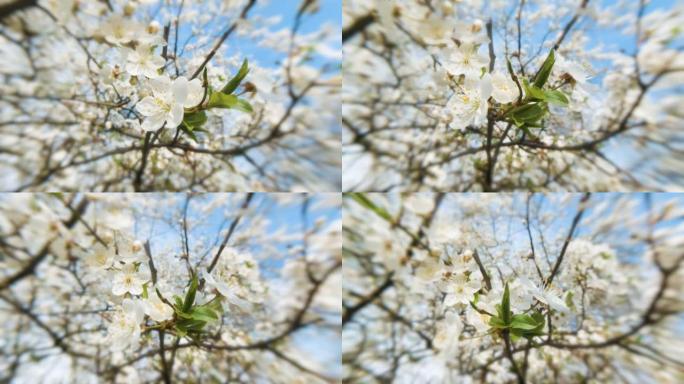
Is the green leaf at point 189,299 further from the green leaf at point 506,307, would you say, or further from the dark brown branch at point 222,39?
the green leaf at point 506,307

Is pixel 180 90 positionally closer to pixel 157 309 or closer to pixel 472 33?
pixel 157 309

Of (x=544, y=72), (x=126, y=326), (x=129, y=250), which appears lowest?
(x=126, y=326)

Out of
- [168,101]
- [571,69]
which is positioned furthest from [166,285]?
[571,69]

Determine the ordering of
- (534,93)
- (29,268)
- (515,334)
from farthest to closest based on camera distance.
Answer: (29,268)
(515,334)
(534,93)

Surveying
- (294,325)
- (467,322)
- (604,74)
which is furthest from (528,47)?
(294,325)

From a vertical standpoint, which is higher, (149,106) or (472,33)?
(472,33)

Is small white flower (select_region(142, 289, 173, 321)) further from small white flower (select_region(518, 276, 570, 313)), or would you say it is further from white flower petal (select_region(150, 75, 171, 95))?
small white flower (select_region(518, 276, 570, 313))

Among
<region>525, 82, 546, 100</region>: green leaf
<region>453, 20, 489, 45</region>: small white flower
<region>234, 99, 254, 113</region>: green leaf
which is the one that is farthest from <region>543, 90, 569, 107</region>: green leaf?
<region>234, 99, 254, 113</region>: green leaf
